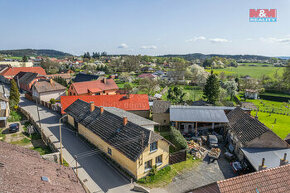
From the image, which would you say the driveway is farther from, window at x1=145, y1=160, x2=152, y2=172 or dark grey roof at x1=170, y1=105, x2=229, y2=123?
dark grey roof at x1=170, y1=105, x2=229, y2=123

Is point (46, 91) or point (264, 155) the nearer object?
point (264, 155)

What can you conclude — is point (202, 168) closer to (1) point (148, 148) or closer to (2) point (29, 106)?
(1) point (148, 148)

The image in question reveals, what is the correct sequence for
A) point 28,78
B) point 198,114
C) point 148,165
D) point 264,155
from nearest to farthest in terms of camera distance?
point 148,165, point 264,155, point 198,114, point 28,78

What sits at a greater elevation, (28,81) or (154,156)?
(28,81)

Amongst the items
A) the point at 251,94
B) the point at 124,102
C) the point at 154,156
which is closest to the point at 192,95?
the point at 251,94

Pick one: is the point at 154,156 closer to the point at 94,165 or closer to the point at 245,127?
the point at 94,165

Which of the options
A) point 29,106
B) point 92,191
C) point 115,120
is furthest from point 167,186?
point 29,106
